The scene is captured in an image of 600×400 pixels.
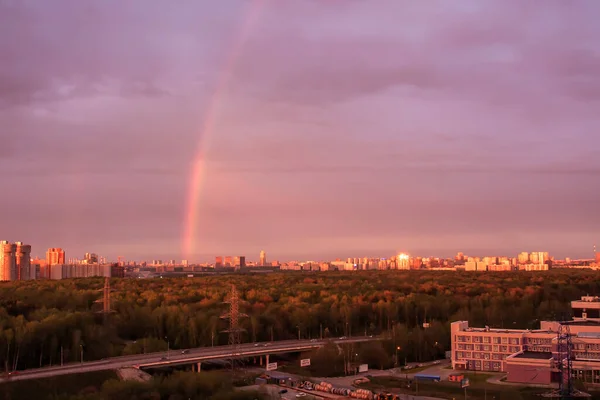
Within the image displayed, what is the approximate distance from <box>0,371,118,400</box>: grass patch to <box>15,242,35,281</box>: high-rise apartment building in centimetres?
4867

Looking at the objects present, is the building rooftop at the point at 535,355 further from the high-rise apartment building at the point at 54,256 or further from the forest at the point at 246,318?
the high-rise apartment building at the point at 54,256

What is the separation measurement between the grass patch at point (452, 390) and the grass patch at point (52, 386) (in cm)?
756

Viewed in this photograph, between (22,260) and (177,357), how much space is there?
48105mm

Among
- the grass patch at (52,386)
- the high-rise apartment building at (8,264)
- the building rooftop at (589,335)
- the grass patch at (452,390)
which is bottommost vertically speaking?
the grass patch at (452,390)

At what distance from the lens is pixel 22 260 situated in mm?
66062

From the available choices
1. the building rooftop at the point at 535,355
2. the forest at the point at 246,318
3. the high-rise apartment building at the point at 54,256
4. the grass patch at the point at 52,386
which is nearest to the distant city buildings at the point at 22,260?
the high-rise apartment building at the point at 54,256

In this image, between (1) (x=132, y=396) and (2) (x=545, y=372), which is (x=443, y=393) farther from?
(1) (x=132, y=396)

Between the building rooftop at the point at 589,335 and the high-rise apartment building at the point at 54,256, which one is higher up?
the high-rise apartment building at the point at 54,256

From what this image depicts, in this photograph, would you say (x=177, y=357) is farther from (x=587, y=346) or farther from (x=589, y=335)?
(x=589, y=335)

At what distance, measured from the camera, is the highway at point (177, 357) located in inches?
811

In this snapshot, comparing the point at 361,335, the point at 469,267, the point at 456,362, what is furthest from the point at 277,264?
the point at 456,362

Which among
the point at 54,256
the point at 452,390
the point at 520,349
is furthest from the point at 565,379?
the point at 54,256

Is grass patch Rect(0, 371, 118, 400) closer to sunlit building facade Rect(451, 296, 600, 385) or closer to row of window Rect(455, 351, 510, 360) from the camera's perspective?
row of window Rect(455, 351, 510, 360)

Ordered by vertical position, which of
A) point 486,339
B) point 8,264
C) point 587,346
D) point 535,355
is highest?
point 8,264
